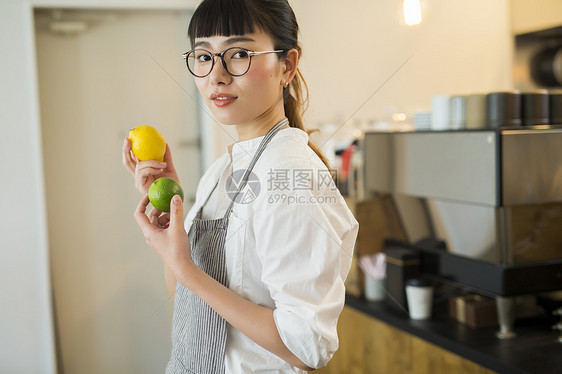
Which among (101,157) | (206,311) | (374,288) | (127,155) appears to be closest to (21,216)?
(101,157)

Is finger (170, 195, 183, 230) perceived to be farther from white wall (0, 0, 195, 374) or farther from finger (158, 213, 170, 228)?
white wall (0, 0, 195, 374)

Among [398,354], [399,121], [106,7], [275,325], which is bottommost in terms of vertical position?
[398,354]

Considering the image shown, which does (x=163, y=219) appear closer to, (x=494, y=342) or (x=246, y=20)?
(x=246, y=20)

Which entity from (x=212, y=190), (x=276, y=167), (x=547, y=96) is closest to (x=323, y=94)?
(x=547, y=96)

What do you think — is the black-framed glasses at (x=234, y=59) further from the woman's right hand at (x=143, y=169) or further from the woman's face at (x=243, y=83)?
the woman's right hand at (x=143, y=169)

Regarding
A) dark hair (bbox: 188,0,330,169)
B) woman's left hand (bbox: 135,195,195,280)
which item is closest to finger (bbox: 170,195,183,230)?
woman's left hand (bbox: 135,195,195,280)

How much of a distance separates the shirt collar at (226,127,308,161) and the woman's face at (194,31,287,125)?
1.7 inches

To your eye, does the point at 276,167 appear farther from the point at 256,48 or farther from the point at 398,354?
the point at 398,354

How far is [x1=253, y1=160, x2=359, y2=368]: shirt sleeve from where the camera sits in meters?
0.67

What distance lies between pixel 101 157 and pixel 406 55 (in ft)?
4.56

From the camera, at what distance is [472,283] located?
4.94 ft

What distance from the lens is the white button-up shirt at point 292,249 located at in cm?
67

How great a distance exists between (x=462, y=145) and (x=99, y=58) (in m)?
1.38

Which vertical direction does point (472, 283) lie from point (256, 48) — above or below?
below
